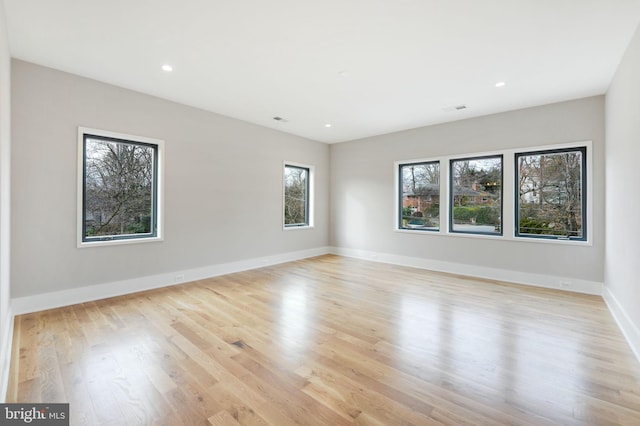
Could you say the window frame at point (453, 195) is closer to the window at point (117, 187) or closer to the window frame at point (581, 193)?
the window frame at point (581, 193)

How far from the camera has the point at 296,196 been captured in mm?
6836

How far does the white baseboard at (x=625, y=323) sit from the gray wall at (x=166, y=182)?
5209mm

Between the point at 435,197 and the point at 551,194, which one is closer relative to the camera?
the point at 551,194

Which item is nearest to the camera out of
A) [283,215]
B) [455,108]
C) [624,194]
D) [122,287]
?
[624,194]

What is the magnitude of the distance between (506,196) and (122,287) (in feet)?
20.3

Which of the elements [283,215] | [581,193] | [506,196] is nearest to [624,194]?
[581,193]

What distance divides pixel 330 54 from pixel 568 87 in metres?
3.34

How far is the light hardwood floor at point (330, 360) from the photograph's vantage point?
178cm

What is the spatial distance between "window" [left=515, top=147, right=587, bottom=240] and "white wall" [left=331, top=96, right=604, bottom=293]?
0.67ft

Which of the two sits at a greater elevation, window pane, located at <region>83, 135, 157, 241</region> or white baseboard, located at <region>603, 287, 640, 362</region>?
window pane, located at <region>83, 135, 157, 241</region>

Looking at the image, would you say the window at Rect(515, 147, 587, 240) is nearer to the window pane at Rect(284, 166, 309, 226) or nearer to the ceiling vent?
the ceiling vent

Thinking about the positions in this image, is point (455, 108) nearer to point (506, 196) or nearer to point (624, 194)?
point (506, 196)

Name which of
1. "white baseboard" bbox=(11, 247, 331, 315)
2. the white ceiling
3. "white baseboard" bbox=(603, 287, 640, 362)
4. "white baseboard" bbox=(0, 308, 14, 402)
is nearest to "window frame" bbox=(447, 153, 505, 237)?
the white ceiling

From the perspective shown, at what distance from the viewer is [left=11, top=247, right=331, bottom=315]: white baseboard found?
334 cm
